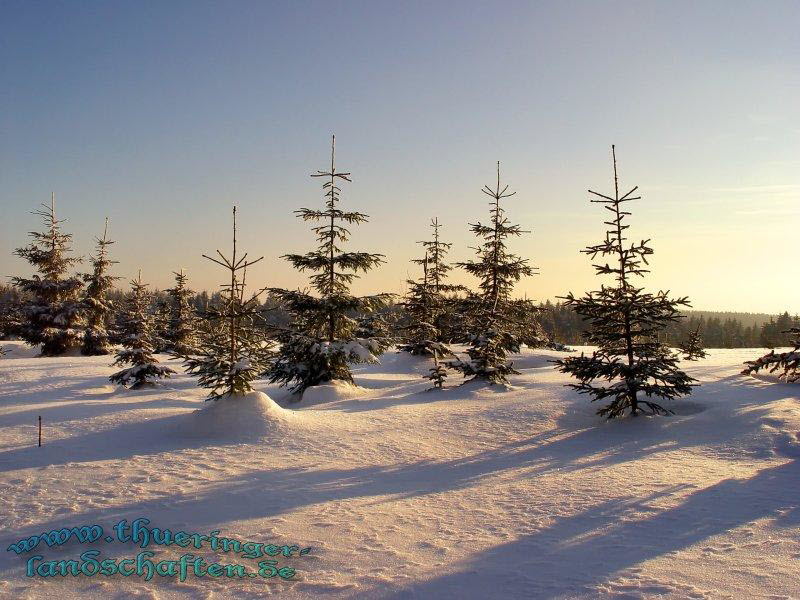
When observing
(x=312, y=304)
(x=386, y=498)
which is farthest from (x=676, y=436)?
(x=312, y=304)

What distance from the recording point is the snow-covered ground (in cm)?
561

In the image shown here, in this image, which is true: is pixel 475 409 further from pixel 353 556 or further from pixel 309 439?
pixel 353 556

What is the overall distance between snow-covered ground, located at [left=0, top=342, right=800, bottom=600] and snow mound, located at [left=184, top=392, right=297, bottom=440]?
0.16 ft

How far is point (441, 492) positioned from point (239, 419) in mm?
6517

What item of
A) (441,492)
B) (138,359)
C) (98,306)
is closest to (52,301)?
(98,306)

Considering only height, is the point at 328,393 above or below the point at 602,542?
above

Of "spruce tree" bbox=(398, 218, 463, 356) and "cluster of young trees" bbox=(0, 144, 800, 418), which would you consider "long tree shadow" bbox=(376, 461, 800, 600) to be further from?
"spruce tree" bbox=(398, 218, 463, 356)

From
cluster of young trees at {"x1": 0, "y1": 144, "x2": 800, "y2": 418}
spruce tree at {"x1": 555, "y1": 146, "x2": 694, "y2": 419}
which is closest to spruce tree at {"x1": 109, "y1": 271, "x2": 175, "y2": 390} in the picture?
cluster of young trees at {"x1": 0, "y1": 144, "x2": 800, "y2": 418}

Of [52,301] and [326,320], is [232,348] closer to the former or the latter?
[326,320]

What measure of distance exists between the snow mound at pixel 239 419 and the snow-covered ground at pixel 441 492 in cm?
5

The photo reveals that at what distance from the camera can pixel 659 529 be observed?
22.2 ft

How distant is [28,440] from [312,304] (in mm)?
9761

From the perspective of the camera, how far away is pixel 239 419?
12.8 m

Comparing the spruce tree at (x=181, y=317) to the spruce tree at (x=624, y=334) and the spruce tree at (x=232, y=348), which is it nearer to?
the spruce tree at (x=232, y=348)
